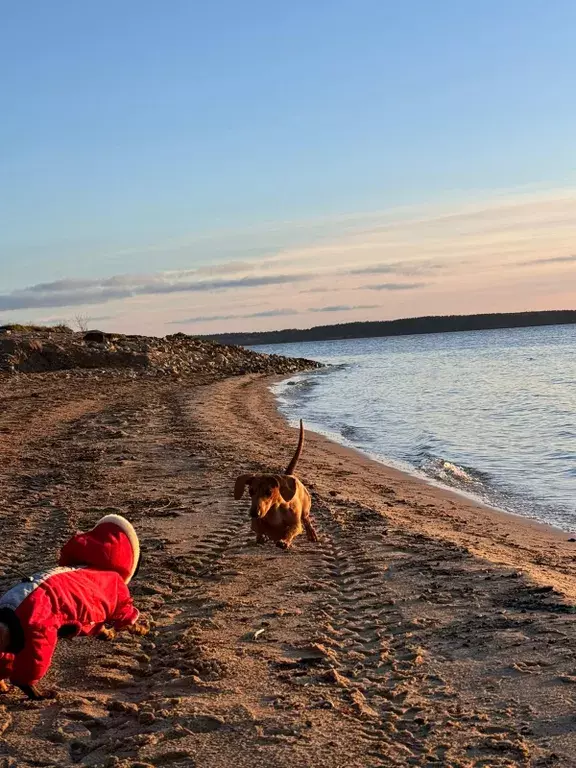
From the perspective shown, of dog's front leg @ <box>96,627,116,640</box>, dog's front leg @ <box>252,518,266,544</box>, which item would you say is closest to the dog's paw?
dog's front leg @ <box>96,627,116,640</box>

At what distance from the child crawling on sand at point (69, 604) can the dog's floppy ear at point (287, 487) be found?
6.44 feet

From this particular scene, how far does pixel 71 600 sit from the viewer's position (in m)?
3.80

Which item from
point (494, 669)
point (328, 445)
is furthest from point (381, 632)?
point (328, 445)

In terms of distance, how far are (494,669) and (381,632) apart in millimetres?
733

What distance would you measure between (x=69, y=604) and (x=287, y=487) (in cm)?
275

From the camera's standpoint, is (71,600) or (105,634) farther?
(105,634)

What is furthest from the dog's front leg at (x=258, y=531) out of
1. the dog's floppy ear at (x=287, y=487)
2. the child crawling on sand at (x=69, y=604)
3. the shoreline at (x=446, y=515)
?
the child crawling on sand at (x=69, y=604)

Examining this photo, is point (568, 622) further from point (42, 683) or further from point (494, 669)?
point (42, 683)

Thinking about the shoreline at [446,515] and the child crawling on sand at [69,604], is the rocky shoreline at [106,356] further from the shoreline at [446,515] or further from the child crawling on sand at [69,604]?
the child crawling on sand at [69,604]

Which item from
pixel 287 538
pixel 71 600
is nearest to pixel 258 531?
pixel 287 538

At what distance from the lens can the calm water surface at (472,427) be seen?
10.4 meters

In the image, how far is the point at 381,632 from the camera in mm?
4461

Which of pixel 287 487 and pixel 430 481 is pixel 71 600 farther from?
pixel 430 481

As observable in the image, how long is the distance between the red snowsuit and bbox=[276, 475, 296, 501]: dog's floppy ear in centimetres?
197
